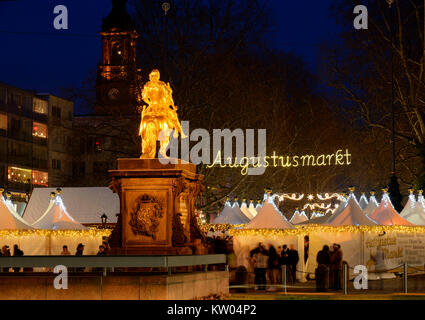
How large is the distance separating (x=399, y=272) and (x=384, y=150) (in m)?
17.3

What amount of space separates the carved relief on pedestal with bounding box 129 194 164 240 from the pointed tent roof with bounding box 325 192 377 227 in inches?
456

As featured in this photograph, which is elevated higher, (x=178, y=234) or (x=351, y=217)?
(x=351, y=217)

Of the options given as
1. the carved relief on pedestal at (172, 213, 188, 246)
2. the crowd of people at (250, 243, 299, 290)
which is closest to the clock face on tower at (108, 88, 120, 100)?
the crowd of people at (250, 243, 299, 290)

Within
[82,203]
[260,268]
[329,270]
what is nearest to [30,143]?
[82,203]

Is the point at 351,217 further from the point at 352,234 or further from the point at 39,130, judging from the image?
the point at 39,130

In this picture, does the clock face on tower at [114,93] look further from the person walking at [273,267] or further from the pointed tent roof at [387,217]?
the person walking at [273,267]

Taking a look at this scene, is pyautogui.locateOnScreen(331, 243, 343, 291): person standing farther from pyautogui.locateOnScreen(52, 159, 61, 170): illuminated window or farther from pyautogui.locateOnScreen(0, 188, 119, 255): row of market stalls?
pyautogui.locateOnScreen(52, 159, 61, 170): illuminated window

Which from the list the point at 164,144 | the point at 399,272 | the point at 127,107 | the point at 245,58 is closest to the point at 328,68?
the point at 245,58

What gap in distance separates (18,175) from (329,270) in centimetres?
6814

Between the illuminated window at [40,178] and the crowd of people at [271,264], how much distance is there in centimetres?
6649

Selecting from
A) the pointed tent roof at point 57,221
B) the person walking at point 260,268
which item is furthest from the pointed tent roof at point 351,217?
the pointed tent roof at point 57,221

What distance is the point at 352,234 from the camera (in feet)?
113

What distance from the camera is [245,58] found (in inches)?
2009

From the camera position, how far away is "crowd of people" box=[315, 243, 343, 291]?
29094 mm
